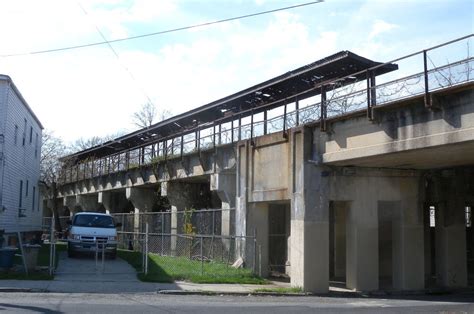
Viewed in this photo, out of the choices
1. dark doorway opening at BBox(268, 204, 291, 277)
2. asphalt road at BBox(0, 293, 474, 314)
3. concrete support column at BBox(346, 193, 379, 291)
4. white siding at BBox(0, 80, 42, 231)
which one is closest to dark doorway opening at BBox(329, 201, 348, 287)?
dark doorway opening at BBox(268, 204, 291, 277)

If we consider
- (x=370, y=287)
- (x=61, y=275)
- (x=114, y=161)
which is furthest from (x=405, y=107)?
(x=114, y=161)

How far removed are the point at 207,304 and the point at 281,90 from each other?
12616mm

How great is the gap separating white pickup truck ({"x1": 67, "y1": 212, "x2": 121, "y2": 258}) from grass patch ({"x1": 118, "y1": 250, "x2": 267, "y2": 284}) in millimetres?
1938

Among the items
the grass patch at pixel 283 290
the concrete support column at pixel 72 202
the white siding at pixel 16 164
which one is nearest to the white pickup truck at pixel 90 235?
the white siding at pixel 16 164

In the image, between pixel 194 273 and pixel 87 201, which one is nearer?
pixel 194 273

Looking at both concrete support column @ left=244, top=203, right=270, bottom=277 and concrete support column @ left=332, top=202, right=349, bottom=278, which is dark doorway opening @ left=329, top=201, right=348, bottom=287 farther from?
concrete support column @ left=244, top=203, right=270, bottom=277

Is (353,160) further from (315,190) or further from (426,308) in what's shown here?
(426,308)

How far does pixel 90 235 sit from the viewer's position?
24516mm

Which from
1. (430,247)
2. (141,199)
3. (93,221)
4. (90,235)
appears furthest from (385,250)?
(141,199)

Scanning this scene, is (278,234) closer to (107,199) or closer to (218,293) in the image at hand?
(218,293)

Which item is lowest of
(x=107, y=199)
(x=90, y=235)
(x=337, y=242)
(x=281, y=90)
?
(x=337, y=242)

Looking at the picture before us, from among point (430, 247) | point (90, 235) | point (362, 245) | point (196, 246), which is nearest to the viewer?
point (362, 245)

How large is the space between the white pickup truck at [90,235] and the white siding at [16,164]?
3.31 m

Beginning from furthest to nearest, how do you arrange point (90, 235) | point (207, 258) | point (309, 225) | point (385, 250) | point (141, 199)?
1. point (141, 199)
2. point (207, 258)
3. point (90, 235)
4. point (385, 250)
5. point (309, 225)
